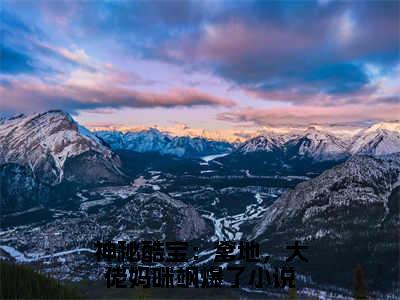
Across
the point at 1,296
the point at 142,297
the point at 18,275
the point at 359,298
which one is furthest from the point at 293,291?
the point at 18,275

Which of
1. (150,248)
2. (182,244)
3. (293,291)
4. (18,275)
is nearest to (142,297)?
(293,291)

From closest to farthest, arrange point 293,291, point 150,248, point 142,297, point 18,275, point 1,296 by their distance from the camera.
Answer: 1. point 293,291
2. point 142,297
3. point 150,248
4. point 1,296
5. point 18,275

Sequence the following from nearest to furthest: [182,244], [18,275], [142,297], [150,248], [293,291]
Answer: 1. [293,291]
2. [142,297]
3. [150,248]
4. [182,244]
5. [18,275]

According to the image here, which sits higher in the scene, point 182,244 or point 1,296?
point 182,244

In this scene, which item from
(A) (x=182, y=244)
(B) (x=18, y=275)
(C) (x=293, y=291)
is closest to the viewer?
(C) (x=293, y=291)

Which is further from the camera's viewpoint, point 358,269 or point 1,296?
point 1,296

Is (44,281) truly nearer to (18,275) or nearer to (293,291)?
(18,275)

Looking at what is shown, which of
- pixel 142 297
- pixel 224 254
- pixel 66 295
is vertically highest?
pixel 142 297

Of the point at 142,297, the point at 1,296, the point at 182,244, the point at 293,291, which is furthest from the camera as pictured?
the point at 1,296

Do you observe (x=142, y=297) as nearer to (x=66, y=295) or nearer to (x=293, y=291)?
(x=293, y=291)
